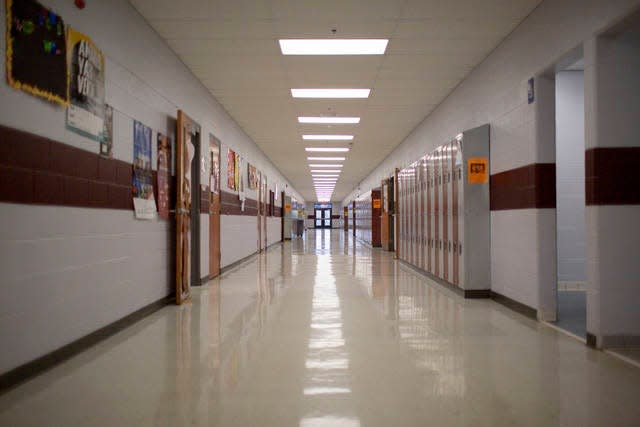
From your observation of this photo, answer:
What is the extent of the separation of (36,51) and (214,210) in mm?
5115

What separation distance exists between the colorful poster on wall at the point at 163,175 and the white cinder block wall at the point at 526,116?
4.14 meters

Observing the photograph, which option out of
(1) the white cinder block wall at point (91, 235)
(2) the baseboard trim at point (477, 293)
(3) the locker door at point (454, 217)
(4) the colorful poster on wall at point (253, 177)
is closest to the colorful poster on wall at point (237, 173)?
(4) the colorful poster on wall at point (253, 177)

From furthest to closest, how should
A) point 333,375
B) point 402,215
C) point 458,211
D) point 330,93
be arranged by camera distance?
point 402,215 < point 330,93 < point 458,211 < point 333,375

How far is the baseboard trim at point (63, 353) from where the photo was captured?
277 cm

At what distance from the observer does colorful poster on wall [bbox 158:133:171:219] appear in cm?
539

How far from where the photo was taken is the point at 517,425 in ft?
7.43

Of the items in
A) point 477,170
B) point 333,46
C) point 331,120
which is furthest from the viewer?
point 331,120

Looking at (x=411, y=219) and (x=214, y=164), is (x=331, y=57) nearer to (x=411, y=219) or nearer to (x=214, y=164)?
(x=214, y=164)

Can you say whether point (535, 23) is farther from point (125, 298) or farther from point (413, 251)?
point (413, 251)

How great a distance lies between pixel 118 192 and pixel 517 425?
3716 mm

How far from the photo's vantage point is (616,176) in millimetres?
3605

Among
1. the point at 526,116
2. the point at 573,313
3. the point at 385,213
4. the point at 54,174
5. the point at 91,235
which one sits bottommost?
the point at 573,313

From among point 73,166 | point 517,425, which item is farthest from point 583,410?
point 73,166

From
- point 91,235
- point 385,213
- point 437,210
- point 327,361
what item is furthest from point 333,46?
point 385,213
